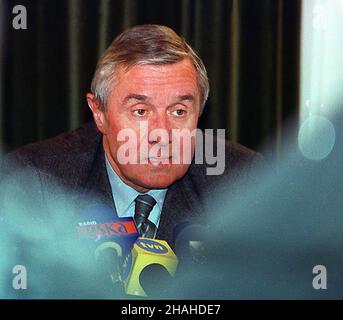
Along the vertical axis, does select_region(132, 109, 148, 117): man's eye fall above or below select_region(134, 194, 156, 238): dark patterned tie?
above

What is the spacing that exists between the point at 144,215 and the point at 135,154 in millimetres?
197

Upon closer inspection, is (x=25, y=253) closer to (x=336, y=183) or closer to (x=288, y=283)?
(x=288, y=283)

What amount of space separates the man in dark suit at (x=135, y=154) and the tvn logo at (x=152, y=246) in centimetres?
2

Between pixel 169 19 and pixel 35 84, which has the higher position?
pixel 169 19

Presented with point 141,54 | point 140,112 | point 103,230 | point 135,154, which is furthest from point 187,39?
point 103,230

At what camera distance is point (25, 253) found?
209cm

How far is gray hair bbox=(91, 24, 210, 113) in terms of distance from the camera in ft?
6.67

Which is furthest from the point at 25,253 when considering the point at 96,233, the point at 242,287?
the point at 242,287

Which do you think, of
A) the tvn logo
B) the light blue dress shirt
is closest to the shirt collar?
the light blue dress shirt

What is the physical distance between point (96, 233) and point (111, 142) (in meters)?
0.28

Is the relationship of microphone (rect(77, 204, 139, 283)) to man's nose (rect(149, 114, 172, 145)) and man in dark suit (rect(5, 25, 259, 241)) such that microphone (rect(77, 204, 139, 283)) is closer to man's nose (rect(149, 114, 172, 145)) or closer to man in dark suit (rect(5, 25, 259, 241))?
man in dark suit (rect(5, 25, 259, 241))

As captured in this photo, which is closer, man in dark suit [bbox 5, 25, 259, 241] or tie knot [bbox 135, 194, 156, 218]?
man in dark suit [bbox 5, 25, 259, 241]

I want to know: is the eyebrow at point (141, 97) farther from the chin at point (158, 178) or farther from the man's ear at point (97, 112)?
the chin at point (158, 178)

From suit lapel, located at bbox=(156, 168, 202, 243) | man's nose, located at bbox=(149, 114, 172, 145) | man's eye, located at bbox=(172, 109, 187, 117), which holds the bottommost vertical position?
suit lapel, located at bbox=(156, 168, 202, 243)
